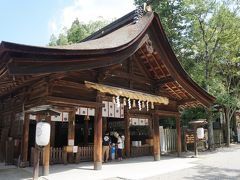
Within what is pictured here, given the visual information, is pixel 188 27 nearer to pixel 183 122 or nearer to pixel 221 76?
pixel 221 76

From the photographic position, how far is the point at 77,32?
34.4 m

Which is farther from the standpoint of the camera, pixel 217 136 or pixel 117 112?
pixel 217 136

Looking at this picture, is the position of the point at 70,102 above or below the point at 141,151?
above

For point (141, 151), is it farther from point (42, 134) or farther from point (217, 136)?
point (217, 136)

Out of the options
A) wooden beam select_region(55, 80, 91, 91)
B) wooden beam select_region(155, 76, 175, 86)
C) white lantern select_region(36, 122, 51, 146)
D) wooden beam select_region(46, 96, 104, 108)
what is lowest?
white lantern select_region(36, 122, 51, 146)

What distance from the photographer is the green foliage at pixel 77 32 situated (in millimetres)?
34344

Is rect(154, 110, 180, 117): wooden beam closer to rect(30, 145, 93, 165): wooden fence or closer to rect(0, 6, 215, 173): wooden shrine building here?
rect(0, 6, 215, 173): wooden shrine building

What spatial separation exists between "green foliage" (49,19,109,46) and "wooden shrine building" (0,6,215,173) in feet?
61.9

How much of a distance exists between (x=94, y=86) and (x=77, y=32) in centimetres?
2594

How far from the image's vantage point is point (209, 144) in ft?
62.9

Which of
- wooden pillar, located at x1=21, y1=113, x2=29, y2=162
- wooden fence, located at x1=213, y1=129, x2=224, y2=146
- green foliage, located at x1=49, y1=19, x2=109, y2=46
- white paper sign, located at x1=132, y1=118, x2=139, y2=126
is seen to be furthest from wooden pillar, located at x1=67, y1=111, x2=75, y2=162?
green foliage, located at x1=49, y1=19, x2=109, y2=46

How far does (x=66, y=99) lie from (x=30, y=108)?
206 centimetres

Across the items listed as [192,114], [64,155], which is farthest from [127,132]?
[192,114]

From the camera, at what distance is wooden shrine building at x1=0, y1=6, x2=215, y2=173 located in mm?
7859
